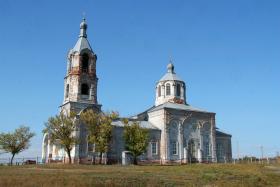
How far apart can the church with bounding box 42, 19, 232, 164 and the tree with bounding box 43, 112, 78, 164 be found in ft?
5.11

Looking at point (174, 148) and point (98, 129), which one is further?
point (174, 148)

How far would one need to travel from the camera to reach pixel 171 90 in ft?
182

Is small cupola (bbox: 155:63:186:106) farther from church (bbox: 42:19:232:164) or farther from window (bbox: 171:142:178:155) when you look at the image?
window (bbox: 171:142:178:155)

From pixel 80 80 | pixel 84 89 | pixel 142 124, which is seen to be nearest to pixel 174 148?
pixel 142 124

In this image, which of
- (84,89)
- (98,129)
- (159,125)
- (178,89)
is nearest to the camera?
(98,129)

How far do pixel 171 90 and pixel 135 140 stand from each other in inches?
528

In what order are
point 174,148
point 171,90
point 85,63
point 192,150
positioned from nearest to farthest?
point 85,63, point 174,148, point 192,150, point 171,90

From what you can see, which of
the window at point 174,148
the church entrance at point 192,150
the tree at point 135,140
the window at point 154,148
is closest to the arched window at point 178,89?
the church entrance at point 192,150

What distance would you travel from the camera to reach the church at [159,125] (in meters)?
46.0

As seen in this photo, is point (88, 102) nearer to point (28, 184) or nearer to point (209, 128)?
point (209, 128)

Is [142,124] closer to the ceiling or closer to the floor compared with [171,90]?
closer to the floor

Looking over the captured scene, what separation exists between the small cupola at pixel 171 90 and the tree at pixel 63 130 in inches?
671

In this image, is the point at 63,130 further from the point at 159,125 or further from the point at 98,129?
the point at 159,125

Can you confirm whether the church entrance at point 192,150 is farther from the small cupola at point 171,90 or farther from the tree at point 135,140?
the tree at point 135,140
